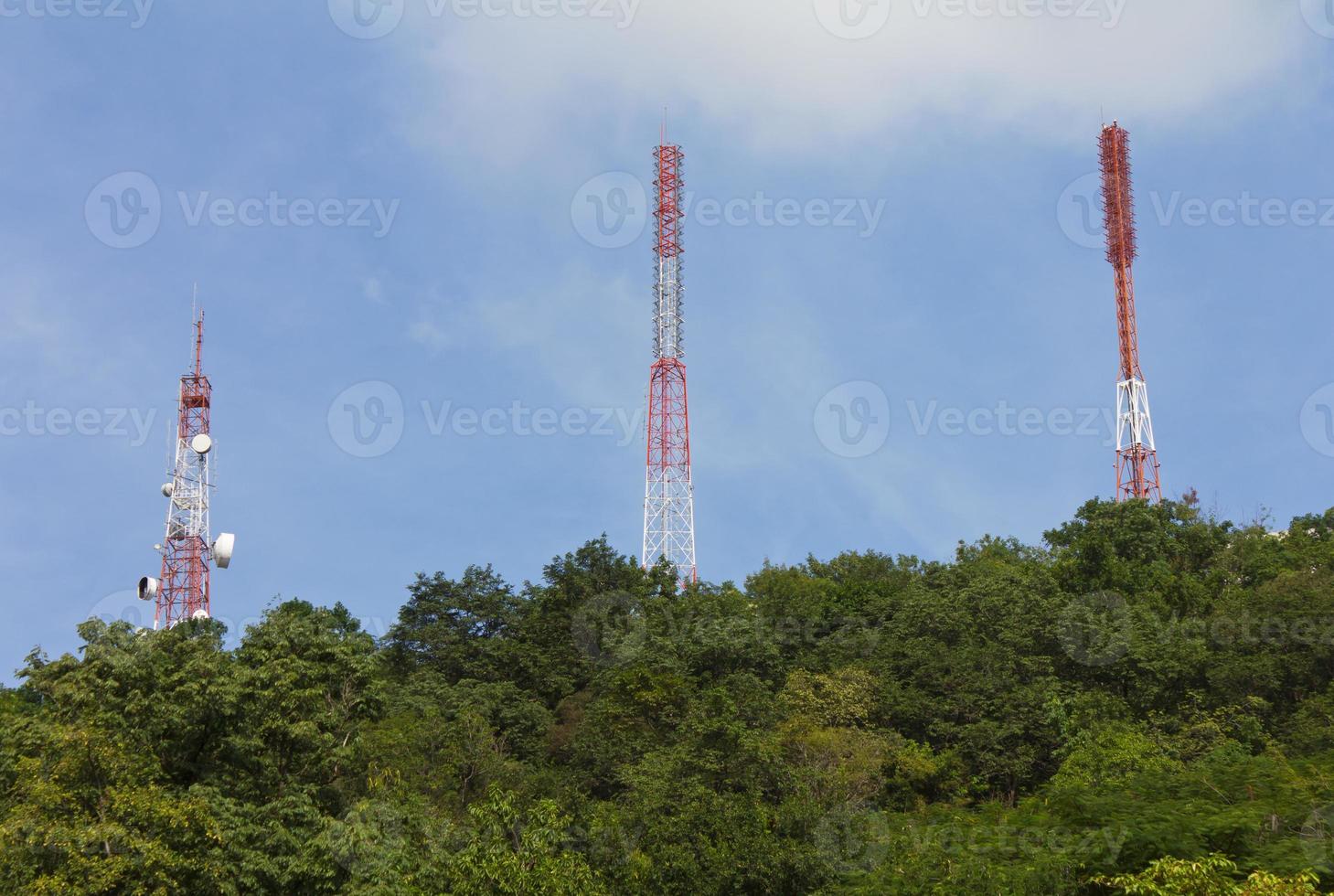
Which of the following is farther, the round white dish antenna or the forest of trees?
the round white dish antenna

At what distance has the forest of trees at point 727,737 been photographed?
74.0 feet

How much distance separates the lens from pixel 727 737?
29328mm

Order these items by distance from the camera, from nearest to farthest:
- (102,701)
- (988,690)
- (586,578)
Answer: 1. (102,701)
2. (988,690)
3. (586,578)

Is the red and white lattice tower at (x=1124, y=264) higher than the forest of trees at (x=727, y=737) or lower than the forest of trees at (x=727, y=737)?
higher

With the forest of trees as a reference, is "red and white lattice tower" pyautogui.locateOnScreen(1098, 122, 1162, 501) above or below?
above

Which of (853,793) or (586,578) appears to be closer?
(853,793)

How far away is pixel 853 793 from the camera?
29906 mm

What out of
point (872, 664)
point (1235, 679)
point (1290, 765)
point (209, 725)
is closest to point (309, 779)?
point (209, 725)

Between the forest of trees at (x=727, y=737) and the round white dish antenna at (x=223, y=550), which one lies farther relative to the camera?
the round white dish antenna at (x=223, y=550)

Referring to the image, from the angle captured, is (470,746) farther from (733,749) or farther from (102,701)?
(102,701)

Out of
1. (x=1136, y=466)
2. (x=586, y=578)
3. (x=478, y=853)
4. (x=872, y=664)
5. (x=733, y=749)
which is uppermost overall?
(x=1136, y=466)

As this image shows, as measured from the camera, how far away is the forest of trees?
2255 cm

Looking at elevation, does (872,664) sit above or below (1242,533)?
below

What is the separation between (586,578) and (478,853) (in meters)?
19.4
